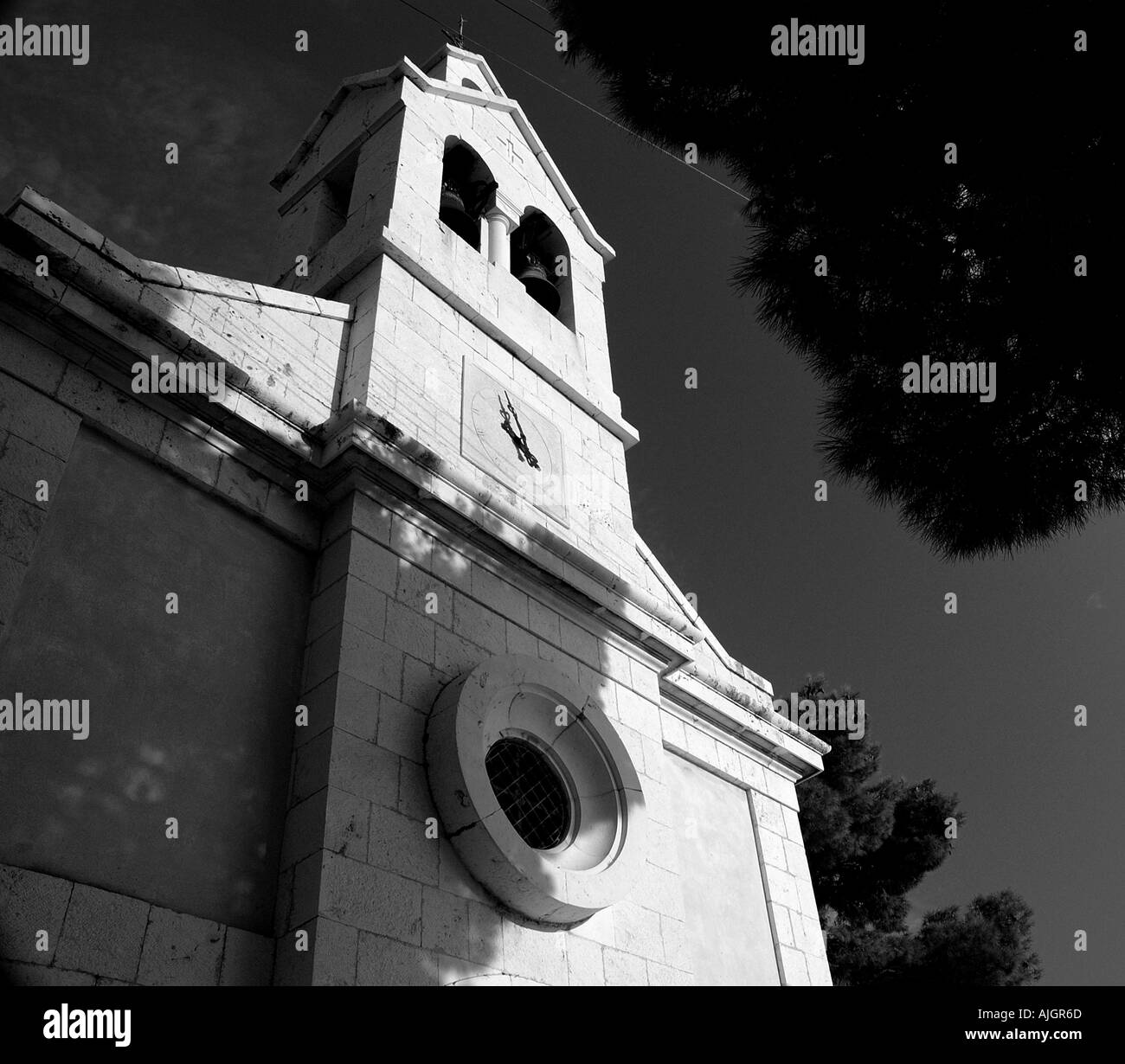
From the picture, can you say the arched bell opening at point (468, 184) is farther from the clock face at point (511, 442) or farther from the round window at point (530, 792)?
the round window at point (530, 792)

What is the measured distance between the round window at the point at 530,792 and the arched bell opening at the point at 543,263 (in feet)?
19.4

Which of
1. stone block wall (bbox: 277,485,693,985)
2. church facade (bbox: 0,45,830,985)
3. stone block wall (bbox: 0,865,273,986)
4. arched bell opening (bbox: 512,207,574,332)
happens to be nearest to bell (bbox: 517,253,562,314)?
arched bell opening (bbox: 512,207,574,332)

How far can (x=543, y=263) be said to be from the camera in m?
12.7

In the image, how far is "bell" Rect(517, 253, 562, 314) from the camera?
1183cm

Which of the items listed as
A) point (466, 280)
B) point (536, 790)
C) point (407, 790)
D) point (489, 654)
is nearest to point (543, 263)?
point (466, 280)

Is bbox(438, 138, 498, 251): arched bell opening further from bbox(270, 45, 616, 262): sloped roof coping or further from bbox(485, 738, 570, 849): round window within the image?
bbox(485, 738, 570, 849): round window

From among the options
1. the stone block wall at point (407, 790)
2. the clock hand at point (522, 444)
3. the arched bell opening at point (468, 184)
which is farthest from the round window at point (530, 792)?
the arched bell opening at point (468, 184)

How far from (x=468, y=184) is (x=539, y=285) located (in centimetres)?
146

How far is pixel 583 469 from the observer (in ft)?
33.7

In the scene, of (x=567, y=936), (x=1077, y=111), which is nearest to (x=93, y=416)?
(x=567, y=936)

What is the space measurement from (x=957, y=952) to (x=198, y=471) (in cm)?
1773

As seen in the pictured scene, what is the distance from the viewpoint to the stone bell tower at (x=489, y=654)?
241 inches

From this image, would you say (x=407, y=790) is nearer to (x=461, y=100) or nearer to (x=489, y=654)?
(x=489, y=654)

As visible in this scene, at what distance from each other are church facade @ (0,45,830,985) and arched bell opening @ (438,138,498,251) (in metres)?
1.02
